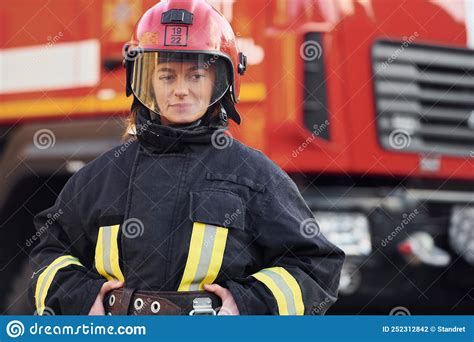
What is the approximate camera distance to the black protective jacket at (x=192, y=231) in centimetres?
205

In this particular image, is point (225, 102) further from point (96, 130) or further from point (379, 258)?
point (379, 258)

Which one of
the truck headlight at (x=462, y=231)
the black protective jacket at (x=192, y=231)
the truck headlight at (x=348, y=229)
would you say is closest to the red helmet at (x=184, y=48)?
the black protective jacket at (x=192, y=231)

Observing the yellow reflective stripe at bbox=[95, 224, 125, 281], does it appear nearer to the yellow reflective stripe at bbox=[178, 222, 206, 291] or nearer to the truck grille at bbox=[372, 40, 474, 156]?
the yellow reflective stripe at bbox=[178, 222, 206, 291]

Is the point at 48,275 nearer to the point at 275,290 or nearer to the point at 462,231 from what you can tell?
the point at 275,290

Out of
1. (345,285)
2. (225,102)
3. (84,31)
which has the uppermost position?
(84,31)

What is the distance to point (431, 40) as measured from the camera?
4.16m

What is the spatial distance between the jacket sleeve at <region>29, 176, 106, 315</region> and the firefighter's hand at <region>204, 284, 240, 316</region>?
0.90 feet

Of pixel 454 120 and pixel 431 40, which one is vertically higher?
pixel 431 40

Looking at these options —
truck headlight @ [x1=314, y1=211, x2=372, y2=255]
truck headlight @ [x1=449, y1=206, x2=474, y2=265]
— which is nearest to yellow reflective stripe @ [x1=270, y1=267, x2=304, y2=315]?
truck headlight @ [x1=314, y1=211, x2=372, y2=255]

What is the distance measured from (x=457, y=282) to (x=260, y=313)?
2.54 metres

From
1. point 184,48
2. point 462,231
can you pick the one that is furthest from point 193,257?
point 462,231

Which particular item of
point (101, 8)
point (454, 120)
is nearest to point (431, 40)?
point (454, 120)

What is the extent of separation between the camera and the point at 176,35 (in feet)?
7.18
